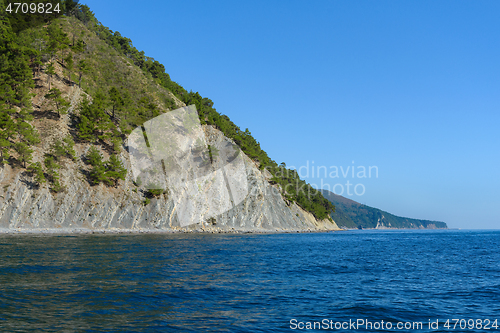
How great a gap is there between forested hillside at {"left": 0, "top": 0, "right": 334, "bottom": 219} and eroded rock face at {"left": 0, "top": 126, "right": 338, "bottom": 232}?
2326 mm

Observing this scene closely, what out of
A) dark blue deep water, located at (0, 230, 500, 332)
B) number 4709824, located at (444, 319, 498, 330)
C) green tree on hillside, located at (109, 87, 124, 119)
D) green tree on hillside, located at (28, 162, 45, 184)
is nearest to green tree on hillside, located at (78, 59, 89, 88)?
green tree on hillside, located at (109, 87, 124, 119)

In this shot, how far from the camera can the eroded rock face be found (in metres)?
55.2

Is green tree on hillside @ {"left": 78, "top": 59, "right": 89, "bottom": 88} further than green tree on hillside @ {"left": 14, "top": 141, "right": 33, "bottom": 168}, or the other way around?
green tree on hillside @ {"left": 78, "top": 59, "right": 89, "bottom": 88}

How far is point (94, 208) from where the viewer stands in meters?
65.6

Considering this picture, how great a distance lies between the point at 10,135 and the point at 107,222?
23747 millimetres

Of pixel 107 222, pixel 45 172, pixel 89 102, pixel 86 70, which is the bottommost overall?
pixel 107 222

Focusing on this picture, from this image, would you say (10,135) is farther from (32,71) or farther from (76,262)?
(76,262)

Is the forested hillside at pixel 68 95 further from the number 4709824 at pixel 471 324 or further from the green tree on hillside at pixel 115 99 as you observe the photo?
the number 4709824 at pixel 471 324

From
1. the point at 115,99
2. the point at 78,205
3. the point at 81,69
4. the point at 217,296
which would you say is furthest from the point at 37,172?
the point at 217,296

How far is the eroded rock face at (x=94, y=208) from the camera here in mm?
55156

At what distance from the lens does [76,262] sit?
78.9ft

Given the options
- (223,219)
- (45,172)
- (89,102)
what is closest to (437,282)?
(45,172)

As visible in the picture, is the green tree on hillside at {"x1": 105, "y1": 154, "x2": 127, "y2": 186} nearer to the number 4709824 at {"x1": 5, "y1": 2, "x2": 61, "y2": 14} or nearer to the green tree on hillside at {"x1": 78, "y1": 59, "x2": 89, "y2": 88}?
the green tree on hillside at {"x1": 78, "y1": 59, "x2": 89, "y2": 88}

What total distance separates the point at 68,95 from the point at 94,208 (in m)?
30.3
